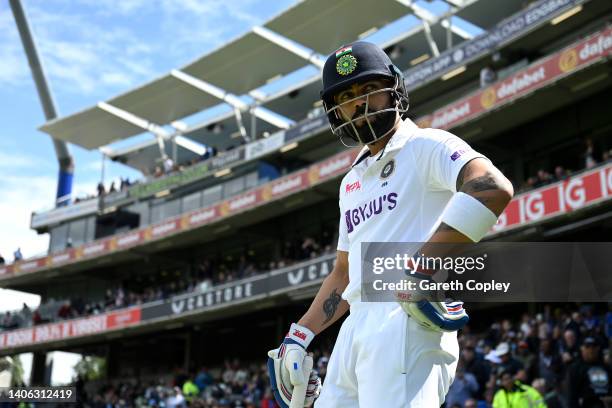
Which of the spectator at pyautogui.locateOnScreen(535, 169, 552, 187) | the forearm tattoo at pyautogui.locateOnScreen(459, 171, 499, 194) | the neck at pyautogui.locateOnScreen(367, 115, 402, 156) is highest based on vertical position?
the spectator at pyautogui.locateOnScreen(535, 169, 552, 187)

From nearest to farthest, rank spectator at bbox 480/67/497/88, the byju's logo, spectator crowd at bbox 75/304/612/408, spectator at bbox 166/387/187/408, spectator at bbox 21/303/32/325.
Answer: the byju's logo < spectator crowd at bbox 75/304/612/408 < spectator at bbox 166/387/187/408 < spectator at bbox 480/67/497/88 < spectator at bbox 21/303/32/325

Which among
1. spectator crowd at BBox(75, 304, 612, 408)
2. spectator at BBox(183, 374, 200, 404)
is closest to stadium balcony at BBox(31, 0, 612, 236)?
spectator crowd at BBox(75, 304, 612, 408)

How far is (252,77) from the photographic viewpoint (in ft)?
116

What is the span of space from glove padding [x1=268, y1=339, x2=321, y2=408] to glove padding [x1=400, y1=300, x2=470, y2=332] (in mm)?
670

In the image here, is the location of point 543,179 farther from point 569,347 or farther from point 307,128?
point 307,128

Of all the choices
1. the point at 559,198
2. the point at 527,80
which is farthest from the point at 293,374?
the point at 527,80

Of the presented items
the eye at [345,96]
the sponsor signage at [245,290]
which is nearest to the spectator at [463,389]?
the eye at [345,96]

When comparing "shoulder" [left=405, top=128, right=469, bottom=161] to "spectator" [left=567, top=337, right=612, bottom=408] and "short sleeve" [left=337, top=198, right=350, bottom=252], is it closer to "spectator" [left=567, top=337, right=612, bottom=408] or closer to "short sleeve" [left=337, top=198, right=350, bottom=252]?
"short sleeve" [left=337, top=198, right=350, bottom=252]

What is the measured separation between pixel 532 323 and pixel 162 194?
24906 millimetres

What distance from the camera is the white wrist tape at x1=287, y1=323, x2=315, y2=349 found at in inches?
132

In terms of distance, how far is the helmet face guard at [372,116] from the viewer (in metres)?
3.13

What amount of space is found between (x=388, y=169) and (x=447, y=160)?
1.00 ft

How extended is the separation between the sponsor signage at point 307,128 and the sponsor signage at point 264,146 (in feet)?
1.45

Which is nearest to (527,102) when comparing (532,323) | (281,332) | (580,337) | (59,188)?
(532,323)
